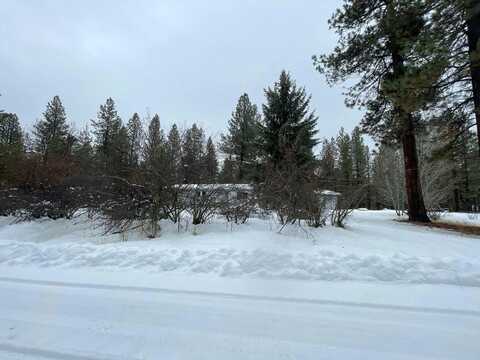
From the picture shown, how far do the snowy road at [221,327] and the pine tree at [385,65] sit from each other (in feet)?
23.4

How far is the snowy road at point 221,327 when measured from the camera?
2.43m

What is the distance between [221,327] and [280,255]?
6.65ft

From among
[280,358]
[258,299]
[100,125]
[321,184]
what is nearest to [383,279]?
[258,299]

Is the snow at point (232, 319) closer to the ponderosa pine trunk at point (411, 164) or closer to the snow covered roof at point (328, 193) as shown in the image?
the snow covered roof at point (328, 193)

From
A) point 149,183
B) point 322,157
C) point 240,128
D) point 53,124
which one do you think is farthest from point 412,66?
point 53,124

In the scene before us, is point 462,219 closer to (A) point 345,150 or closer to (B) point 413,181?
(B) point 413,181

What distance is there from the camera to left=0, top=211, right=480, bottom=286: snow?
166 inches

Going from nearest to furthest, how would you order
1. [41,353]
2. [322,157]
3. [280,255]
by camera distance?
1. [41,353]
2. [280,255]
3. [322,157]

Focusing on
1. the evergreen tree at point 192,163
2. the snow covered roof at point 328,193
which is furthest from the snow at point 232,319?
the evergreen tree at point 192,163

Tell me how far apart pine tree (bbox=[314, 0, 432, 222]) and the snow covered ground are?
549 cm

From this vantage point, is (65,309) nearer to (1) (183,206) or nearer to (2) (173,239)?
(2) (173,239)

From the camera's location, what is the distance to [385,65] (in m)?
11.1

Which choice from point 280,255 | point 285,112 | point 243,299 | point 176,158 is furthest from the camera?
point 285,112

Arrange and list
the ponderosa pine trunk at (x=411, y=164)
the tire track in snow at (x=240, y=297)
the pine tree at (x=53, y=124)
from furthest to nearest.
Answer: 1. the pine tree at (x=53, y=124)
2. the ponderosa pine trunk at (x=411, y=164)
3. the tire track in snow at (x=240, y=297)
